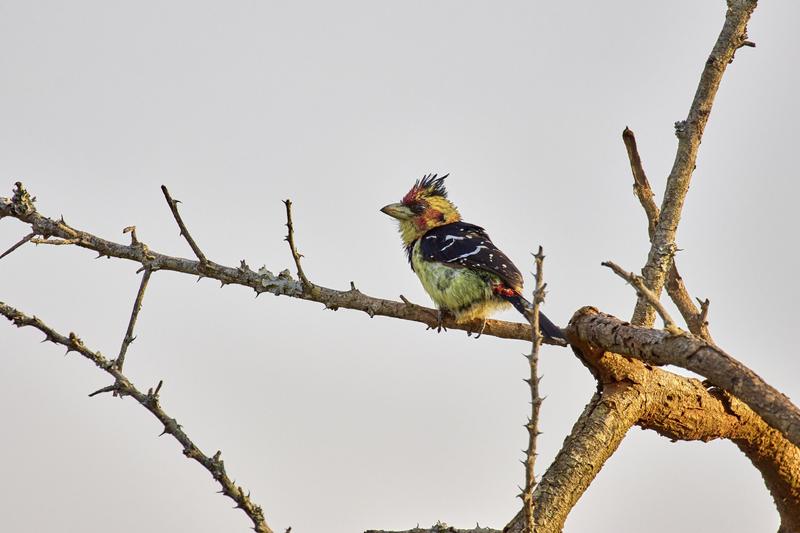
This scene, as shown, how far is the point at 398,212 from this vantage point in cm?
651

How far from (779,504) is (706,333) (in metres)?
A: 0.88

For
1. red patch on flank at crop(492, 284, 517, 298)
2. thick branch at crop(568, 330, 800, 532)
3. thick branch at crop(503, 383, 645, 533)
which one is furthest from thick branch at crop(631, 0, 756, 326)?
red patch on flank at crop(492, 284, 517, 298)

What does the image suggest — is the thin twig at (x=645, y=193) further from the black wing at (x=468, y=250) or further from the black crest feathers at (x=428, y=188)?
the black crest feathers at (x=428, y=188)

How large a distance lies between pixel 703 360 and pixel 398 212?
155 inches

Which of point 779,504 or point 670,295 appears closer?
point 779,504

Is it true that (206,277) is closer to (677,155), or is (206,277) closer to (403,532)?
(403,532)

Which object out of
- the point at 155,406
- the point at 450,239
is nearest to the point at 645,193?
the point at 450,239

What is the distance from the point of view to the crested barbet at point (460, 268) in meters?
5.28

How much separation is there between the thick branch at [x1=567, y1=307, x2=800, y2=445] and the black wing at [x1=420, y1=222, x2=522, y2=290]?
2.09 meters

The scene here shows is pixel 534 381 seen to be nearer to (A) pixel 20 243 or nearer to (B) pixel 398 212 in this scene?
(A) pixel 20 243

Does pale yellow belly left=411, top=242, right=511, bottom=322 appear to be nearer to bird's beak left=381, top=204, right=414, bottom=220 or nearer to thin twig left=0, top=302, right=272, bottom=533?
bird's beak left=381, top=204, right=414, bottom=220

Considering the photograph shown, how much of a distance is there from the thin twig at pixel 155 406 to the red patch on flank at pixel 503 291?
2835 millimetres

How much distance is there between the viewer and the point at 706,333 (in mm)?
3914

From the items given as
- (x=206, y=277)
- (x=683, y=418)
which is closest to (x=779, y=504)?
(x=683, y=418)
